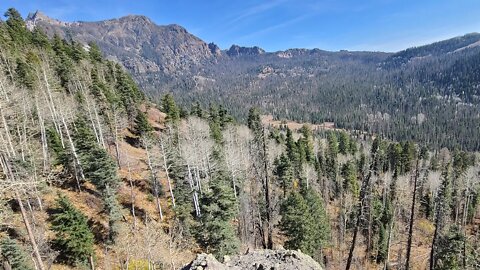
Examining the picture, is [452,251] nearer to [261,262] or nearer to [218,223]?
[218,223]

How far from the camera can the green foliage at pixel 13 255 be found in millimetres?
18531

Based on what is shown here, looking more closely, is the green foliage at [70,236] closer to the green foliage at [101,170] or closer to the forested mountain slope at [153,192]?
the forested mountain slope at [153,192]

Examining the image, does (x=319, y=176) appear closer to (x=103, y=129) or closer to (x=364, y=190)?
(x=103, y=129)

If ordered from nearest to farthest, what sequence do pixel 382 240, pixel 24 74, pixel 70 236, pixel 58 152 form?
pixel 70 236
pixel 58 152
pixel 24 74
pixel 382 240

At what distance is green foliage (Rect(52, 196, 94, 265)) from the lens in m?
23.3

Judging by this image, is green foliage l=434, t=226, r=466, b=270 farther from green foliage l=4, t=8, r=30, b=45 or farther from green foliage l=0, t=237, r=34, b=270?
green foliage l=4, t=8, r=30, b=45

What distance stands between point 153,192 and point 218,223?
18611 mm

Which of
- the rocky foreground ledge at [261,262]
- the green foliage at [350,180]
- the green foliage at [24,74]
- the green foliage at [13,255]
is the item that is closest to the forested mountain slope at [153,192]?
the green foliage at [13,255]

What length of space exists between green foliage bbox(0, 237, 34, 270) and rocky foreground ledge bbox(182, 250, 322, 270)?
12.6 metres

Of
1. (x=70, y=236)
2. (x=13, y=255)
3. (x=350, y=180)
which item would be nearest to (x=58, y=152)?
(x=70, y=236)

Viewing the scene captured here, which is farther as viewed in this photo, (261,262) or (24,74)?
(24,74)

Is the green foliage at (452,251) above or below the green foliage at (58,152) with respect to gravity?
below

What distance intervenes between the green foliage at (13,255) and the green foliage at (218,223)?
12420 mm

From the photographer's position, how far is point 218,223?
25828mm
